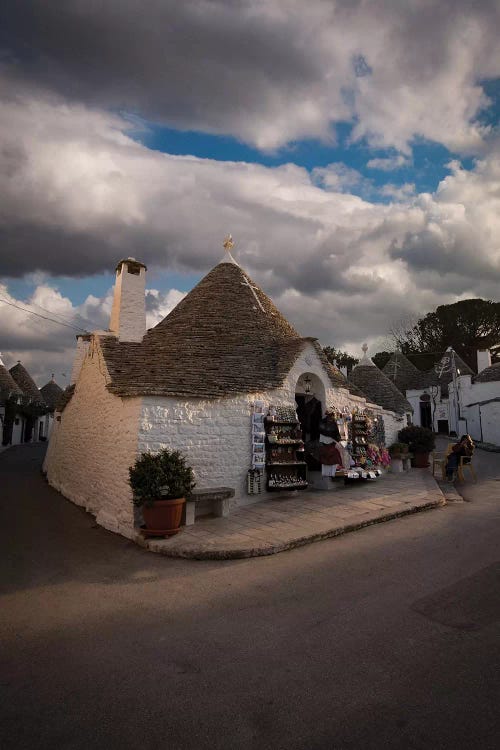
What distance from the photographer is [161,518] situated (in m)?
6.84

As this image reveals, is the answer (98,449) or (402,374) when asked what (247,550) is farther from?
(402,374)

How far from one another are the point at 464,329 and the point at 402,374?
35.4 ft

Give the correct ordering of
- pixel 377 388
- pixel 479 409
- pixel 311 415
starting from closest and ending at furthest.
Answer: pixel 311 415 < pixel 377 388 < pixel 479 409

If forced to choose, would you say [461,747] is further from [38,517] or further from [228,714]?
[38,517]

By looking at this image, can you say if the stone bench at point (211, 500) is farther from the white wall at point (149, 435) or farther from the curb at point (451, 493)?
the curb at point (451, 493)

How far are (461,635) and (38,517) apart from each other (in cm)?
864

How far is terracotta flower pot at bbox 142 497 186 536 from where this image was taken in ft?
22.4

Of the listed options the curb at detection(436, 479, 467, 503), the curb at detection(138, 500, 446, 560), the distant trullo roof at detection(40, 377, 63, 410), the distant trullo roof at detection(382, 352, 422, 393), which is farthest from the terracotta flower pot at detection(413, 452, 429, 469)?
the distant trullo roof at detection(40, 377, 63, 410)

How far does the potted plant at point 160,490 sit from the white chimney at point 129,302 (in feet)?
15.2

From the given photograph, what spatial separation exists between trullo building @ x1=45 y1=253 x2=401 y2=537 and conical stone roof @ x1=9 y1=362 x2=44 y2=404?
2686 centimetres

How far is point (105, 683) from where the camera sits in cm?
311

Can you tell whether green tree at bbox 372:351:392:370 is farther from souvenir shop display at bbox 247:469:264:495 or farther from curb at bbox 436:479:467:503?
souvenir shop display at bbox 247:469:264:495

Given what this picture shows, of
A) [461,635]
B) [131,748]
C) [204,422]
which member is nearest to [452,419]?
[204,422]

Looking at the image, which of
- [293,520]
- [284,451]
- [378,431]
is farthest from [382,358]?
[293,520]
